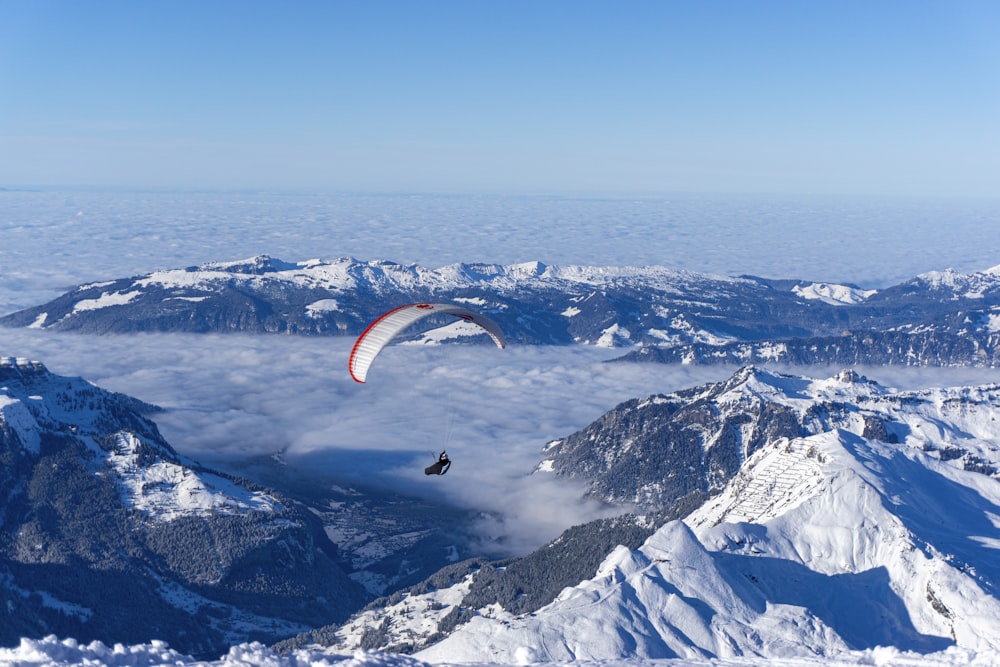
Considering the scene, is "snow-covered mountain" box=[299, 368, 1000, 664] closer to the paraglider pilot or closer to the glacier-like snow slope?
the glacier-like snow slope

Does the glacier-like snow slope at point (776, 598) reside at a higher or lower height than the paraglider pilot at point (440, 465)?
lower

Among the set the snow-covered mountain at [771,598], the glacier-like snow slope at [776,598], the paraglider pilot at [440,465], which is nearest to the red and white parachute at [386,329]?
the paraglider pilot at [440,465]

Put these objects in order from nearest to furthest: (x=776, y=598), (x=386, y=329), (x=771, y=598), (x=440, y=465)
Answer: (x=386, y=329) → (x=440, y=465) → (x=771, y=598) → (x=776, y=598)

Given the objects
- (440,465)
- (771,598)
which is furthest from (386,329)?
(771,598)

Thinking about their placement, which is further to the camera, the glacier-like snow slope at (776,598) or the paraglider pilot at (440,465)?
the glacier-like snow slope at (776,598)

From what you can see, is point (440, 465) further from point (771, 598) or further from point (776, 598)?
point (776, 598)

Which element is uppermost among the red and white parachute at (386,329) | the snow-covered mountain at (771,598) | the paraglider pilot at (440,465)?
the red and white parachute at (386,329)

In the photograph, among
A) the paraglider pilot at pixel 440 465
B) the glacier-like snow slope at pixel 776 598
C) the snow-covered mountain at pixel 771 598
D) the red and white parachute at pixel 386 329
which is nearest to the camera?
the red and white parachute at pixel 386 329

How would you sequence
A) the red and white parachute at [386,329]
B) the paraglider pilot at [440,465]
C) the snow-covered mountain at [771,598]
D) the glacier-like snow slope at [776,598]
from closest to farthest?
the red and white parachute at [386,329] < the paraglider pilot at [440,465] < the glacier-like snow slope at [776,598] < the snow-covered mountain at [771,598]

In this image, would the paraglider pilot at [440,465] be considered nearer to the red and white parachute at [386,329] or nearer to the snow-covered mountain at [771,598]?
the red and white parachute at [386,329]
